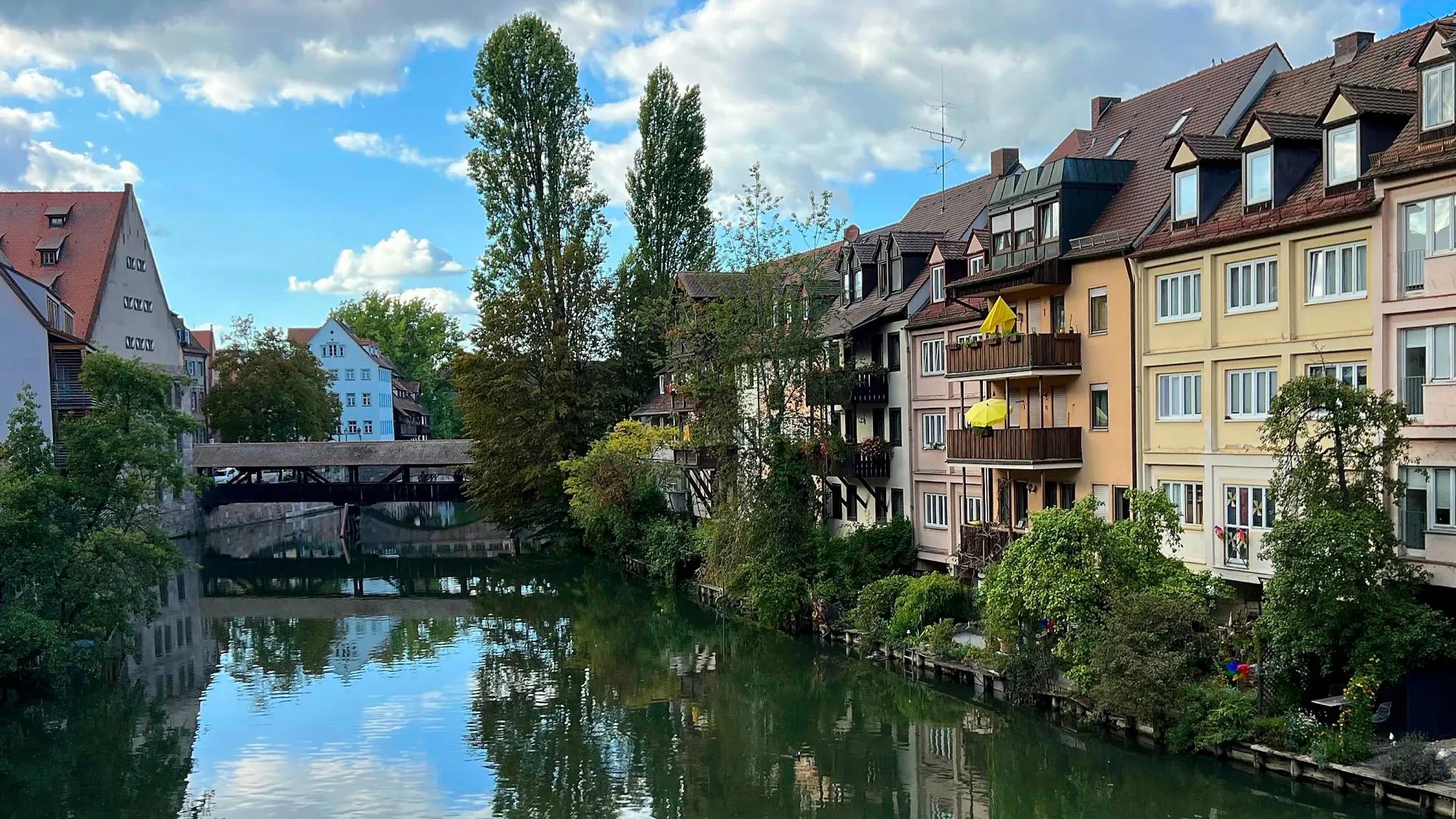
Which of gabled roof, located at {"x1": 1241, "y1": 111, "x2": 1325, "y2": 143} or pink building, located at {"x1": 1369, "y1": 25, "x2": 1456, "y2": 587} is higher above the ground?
gabled roof, located at {"x1": 1241, "y1": 111, "x2": 1325, "y2": 143}

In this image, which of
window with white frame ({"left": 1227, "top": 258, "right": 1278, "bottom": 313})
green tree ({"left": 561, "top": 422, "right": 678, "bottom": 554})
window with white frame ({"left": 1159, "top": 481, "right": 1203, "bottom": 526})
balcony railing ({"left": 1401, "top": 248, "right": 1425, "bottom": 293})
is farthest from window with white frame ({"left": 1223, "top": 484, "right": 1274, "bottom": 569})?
green tree ({"left": 561, "top": 422, "right": 678, "bottom": 554})

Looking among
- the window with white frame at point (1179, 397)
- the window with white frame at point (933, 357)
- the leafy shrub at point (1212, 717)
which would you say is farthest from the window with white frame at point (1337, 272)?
the window with white frame at point (933, 357)

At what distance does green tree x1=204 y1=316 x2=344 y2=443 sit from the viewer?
237 feet

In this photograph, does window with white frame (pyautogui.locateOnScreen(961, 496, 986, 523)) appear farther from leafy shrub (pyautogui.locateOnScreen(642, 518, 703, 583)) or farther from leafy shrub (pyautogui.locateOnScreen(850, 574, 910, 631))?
leafy shrub (pyautogui.locateOnScreen(642, 518, 703, 583))

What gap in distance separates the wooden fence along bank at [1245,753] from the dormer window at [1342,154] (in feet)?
32.3

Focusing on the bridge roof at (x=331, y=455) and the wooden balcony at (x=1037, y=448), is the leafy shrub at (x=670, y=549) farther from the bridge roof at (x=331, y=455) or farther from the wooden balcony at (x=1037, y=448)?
the bridge roof at (x=331, y=455)

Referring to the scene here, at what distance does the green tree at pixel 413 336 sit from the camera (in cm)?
11612

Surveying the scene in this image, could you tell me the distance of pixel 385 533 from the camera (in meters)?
71.2

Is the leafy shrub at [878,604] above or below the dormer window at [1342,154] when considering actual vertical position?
below

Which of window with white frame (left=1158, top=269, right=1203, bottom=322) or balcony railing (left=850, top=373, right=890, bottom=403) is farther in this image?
balcony railing (left=850, top=373, right=890, bottom=403)

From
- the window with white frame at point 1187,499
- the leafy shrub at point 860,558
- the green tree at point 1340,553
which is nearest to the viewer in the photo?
the green tree at point 1340,553

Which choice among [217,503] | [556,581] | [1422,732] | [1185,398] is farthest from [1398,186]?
[217,503]

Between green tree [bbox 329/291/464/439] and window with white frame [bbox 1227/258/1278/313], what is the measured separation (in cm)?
9746

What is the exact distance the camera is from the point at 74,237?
→ 2267 inches
